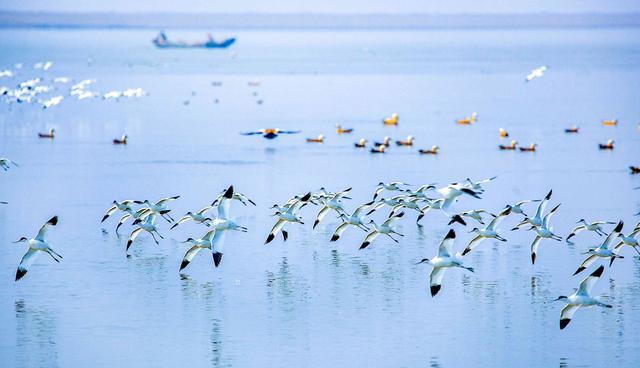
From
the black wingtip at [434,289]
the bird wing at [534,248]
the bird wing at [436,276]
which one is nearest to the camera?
the black wingtip at [434,289]

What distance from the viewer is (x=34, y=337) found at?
23.4 metres

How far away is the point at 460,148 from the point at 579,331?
99.9 ft

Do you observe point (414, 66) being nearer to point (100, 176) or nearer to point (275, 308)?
point (100, 176)

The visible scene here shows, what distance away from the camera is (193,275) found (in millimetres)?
27500

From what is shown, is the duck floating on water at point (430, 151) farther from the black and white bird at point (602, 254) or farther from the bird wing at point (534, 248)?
the black and white bird at point (602, 254)

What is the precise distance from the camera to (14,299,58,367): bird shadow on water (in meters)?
22.2

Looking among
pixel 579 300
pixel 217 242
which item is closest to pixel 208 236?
pixel 217 242

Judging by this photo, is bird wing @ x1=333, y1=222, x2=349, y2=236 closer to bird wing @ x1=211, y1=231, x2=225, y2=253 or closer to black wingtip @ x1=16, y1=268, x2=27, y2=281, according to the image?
bird wing @ x1=211, y1=231, x2=225, y2=253

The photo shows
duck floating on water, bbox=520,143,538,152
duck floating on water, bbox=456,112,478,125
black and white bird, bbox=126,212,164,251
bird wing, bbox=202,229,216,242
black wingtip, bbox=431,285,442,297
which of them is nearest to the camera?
black wingtip, bbox=431,285,442,297

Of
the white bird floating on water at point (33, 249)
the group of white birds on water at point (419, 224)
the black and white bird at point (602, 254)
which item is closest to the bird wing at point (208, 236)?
the group of white birds on water at point (419, 224)

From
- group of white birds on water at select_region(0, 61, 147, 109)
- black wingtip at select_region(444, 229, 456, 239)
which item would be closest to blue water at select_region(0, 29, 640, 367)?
black wingtip at select_region(444, 229, 456, 239)

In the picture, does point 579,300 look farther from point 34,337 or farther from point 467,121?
point 467,121

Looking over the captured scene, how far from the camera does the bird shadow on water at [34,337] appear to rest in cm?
2220

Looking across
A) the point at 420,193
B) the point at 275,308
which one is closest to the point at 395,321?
the point at 275,308
